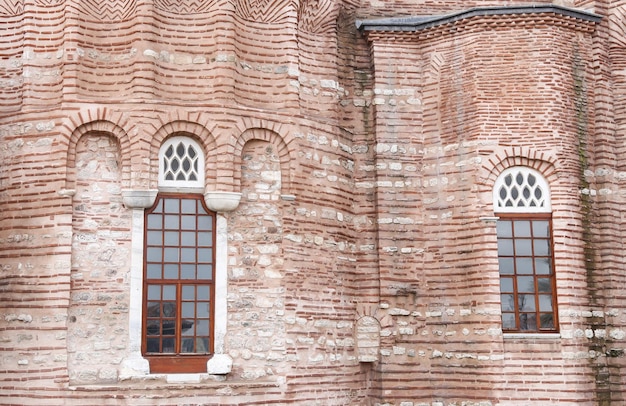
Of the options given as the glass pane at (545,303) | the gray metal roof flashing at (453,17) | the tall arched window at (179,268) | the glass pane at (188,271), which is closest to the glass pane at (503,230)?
the glass pane at (545,303)

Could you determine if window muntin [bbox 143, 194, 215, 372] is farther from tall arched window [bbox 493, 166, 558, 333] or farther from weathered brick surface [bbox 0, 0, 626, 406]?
tall arched window [bbox 493, 166, 558, 333]

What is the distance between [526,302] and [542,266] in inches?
26.4

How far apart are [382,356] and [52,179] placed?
6.02 metres

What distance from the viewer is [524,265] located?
46.7 feet

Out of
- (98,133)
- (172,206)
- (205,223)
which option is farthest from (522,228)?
(98,133)

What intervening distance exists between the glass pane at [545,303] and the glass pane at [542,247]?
2.38 ft

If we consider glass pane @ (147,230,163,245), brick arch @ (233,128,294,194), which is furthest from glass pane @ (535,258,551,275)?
glass pane @ (147,230,163,245)

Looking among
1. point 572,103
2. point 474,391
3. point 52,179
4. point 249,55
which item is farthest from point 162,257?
point 572,103

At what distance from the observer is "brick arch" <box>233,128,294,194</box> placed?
13.2 m

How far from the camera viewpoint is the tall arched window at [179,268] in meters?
12.6

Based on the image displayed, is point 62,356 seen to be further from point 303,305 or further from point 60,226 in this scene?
point 303,305

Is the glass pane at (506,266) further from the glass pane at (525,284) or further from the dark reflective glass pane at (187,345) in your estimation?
the dark reflective glass pane at (187,345)

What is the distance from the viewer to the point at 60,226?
1253cm

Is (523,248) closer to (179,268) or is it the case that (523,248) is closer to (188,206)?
(188,206)
